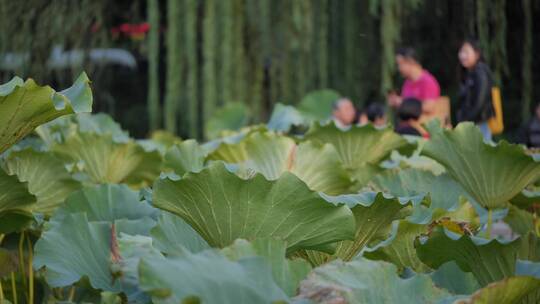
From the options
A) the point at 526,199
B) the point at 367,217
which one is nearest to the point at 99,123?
the point at 526,199

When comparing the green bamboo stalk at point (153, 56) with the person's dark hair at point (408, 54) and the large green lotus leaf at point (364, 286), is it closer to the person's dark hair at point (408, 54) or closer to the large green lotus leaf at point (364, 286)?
the person's dark hair at point (408, 54)

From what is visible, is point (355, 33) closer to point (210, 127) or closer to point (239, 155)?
point (210, 127)

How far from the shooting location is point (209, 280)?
961 mm

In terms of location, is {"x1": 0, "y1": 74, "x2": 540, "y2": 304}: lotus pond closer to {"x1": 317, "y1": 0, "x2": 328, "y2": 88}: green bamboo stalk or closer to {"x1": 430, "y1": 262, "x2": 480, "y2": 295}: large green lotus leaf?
{"x1": 430, "y1": 262, "x2": 480, "y2": 295}: large green lotus leaf

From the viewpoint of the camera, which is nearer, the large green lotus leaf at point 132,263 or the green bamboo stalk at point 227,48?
the large green lotus leaf at point 132,263

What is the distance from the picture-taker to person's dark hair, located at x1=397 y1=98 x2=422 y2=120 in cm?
486

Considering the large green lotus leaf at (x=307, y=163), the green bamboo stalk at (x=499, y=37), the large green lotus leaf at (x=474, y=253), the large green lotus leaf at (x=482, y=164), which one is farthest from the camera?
the green bamboo stalk at (x=499, y=37)

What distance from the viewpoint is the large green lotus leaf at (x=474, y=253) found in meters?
1.26

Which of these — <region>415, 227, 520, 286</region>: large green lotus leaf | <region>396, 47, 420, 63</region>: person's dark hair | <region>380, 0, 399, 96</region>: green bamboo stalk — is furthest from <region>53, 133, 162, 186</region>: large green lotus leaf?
<region>380, 0, 399, 96</region>: green bamboo stalk

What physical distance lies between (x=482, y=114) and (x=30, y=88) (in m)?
3.81

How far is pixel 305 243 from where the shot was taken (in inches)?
53.4

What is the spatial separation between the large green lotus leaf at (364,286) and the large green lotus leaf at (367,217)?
0.27 m

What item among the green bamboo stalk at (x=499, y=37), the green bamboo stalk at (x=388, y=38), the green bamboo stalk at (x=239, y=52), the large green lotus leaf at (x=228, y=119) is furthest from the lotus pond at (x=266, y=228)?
the green bamboo stalk at (x=239, y=52)

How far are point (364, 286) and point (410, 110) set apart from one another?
383cm
